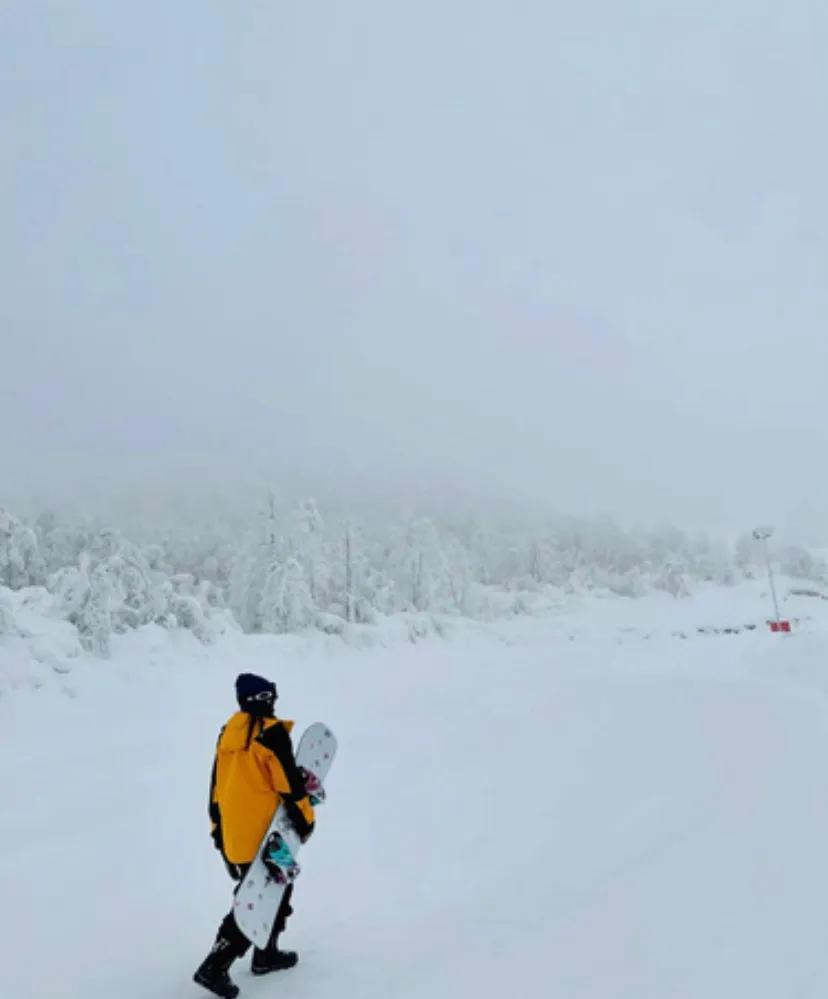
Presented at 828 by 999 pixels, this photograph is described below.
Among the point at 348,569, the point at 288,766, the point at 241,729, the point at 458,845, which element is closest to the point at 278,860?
the point at 288,766

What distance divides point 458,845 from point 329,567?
42.7 meters

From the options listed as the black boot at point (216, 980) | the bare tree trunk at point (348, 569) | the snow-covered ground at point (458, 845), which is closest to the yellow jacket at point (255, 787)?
the black boot at point (216, 980)

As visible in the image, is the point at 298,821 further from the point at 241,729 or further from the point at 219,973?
the point at 219,973

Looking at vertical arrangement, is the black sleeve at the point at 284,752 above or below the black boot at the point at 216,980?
above

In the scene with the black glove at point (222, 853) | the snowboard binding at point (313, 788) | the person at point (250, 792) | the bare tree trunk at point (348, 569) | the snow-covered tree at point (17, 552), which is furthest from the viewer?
the bare tree trunk at point (348, 569)

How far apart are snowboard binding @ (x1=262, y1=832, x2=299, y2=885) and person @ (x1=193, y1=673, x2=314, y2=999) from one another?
0.07 m

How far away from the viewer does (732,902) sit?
5125 millimetres

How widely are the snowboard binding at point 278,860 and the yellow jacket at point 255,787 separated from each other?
70 mm

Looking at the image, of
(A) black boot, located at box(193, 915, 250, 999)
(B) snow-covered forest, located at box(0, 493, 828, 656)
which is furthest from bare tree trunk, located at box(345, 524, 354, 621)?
(A) black boot, located at box(193, 915, 250, 999)

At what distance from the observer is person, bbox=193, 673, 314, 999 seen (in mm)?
4625

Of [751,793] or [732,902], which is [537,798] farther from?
[732,902]

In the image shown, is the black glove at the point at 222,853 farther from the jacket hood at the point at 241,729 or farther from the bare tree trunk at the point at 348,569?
the bare tree trunk at the point at 348,569

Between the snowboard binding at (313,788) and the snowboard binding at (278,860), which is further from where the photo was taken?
the snowboard binding at (313,788)

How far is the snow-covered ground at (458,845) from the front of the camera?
463 cm
